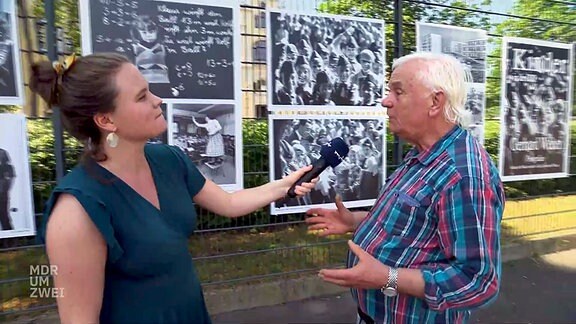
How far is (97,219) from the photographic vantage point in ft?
4.24

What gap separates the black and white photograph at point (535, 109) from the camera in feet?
13.8

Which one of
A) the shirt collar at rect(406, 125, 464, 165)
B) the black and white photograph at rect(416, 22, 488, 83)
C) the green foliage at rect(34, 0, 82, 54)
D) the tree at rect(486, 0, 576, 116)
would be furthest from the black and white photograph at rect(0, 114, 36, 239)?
the tree at rect(486, 0, 576, 116)

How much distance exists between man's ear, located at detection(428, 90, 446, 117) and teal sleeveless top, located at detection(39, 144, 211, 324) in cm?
93

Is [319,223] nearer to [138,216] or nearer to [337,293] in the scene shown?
[138,216]

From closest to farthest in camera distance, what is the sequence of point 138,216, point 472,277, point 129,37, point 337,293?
point 138,216
point 472,277
point 129,37
point 337,293

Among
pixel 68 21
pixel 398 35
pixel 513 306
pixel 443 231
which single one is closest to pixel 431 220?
pixel 443 231

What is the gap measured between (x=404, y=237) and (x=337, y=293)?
283 cm

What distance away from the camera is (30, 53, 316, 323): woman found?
1288 mm

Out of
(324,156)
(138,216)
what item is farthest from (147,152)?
(324,156)

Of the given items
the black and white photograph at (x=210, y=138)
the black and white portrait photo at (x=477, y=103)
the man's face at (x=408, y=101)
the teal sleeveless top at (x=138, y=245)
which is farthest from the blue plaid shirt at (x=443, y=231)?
the black and white portrait photo at (x=477, y=103)

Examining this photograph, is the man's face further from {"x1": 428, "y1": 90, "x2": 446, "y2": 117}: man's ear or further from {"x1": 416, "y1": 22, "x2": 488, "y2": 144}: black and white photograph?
{"x1": 416, "y1": 22, "x2": 488, "y2": 144}: black and white photograph

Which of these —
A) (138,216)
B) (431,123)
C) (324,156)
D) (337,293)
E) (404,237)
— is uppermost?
(431,123)

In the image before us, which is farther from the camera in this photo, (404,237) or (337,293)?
(337,293)

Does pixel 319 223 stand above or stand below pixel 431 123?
below
